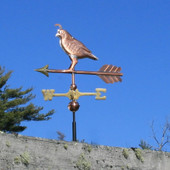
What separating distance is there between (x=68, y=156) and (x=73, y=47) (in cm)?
212

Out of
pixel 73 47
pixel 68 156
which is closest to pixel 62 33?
pixel 73 47

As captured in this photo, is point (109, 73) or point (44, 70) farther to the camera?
point (109, 73)

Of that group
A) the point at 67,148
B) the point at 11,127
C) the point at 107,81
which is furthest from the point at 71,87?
the point at 11,127

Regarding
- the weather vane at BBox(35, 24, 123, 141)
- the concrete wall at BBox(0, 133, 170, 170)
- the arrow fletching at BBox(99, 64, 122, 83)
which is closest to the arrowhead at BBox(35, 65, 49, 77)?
the weather vane at BBox(35, 24, 123, 141)

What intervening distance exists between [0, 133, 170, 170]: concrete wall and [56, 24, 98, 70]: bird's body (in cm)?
174

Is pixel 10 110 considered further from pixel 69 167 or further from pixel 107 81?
pixel 69 167

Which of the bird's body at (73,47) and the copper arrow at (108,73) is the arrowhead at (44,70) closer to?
the copper arrow at (108,73)

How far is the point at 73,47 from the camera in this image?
249 inches

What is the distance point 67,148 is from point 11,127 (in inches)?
556

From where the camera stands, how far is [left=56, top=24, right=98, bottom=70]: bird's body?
6.28 m

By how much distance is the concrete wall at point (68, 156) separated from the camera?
4270 mm

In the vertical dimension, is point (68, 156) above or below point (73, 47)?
below

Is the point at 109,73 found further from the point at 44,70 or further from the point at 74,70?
the point at 44,70

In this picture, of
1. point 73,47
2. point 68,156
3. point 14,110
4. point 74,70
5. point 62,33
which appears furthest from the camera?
point 14,110
